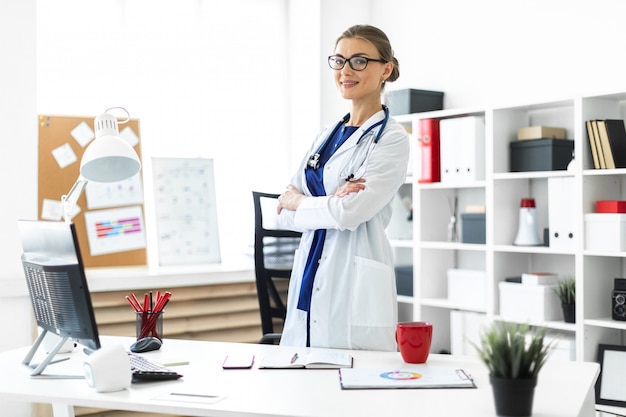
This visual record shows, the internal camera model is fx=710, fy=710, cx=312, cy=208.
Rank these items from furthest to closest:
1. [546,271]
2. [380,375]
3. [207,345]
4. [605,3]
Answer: [546,271] < [605,3] < [207,345] < [380,375]

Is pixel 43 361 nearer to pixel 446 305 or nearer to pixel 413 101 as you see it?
pixel 446 305

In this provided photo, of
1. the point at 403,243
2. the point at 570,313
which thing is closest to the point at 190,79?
the point at 403,243

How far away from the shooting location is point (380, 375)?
5.67ft

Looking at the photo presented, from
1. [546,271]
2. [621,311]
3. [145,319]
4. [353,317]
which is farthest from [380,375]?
[546,271]

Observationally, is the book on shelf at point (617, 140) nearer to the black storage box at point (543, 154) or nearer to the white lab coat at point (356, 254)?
the black storage box at point (543, 154)

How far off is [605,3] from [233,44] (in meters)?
2.32

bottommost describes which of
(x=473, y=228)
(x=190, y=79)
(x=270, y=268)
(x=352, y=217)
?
(x=270, y=268)

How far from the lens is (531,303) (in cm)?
355

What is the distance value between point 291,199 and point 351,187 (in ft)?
0.84

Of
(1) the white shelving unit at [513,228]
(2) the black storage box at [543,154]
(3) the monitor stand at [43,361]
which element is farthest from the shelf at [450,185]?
(3) the monitor stand at [43,361]

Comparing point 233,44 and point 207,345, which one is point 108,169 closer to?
point 207,345

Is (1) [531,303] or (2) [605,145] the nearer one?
(2) [605,145]

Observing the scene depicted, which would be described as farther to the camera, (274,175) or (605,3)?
(274,175)

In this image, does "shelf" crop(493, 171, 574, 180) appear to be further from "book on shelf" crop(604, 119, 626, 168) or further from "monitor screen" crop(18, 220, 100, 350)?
"monitor screen" crop(18, 220, 100, 350)
